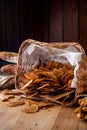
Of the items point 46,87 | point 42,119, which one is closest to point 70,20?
point 46,87

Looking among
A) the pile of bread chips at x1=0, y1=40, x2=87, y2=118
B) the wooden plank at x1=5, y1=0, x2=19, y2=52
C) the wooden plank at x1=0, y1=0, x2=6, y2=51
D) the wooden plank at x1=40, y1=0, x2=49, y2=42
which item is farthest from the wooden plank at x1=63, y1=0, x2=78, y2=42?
the pile of bread chips at x1=0, y1=40, x2=87, y2=118

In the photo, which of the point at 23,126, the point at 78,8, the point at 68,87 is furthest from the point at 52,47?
the point at 78,8

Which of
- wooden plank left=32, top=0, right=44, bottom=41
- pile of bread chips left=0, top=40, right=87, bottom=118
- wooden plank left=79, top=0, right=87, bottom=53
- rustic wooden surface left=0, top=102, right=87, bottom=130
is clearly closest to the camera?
rustic wooden surface left=0, top=102, right=87, bottom=130

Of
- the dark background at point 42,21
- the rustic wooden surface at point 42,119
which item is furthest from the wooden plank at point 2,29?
the rustic wooden surface at point 42,119

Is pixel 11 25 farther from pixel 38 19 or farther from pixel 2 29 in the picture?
pixel 38 19

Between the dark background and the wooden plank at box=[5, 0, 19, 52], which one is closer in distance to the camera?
the dark background

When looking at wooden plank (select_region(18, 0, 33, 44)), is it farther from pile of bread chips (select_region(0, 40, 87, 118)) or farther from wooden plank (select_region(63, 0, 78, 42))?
pile of bread chips (select_region(0, 40, 87, 118))
